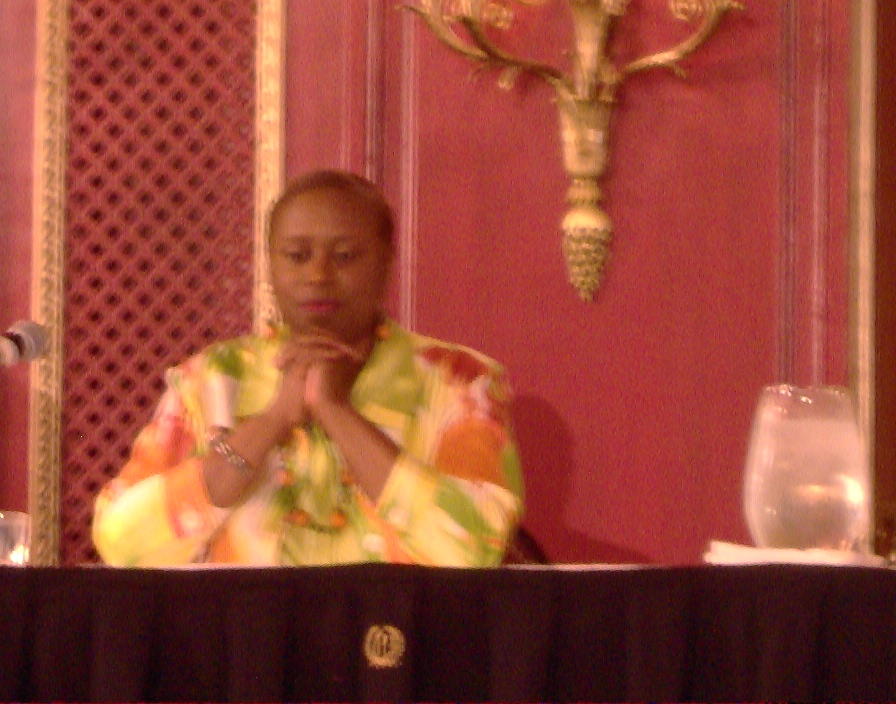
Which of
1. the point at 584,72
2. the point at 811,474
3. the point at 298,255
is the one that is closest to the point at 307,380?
the point at 298,255

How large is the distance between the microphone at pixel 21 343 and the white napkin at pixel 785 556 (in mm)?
727

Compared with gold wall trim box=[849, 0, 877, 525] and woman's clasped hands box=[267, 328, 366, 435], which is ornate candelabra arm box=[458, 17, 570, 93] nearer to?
gold wall trim box=[849, 0, 877, 525]

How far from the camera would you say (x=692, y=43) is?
101 inches

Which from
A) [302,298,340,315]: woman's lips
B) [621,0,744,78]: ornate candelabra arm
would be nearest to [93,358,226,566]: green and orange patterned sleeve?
[302,298,340,315]: woman's lips

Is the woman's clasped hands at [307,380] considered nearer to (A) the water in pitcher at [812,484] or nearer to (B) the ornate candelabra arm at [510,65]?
(A) the water in pitcher at [812,484]

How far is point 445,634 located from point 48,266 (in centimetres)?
197

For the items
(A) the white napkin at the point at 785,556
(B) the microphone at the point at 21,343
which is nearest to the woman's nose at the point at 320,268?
(B) the microphone at the point at 21,343

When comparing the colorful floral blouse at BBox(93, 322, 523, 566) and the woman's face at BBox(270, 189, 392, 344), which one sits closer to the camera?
the colorful floral blouse at BBox(93, 322, 523, 566)

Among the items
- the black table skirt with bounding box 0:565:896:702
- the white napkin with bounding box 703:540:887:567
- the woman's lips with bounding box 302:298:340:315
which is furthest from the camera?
the woman's lips with bounding box 302:298:340:315

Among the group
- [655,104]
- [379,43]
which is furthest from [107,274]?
[655,104]

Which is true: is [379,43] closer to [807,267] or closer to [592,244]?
[592,244]

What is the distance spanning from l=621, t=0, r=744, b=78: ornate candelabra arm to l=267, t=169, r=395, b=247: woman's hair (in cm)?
96

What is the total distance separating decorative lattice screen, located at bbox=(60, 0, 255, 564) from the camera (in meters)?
2.70

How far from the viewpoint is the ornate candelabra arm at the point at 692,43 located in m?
2.57
